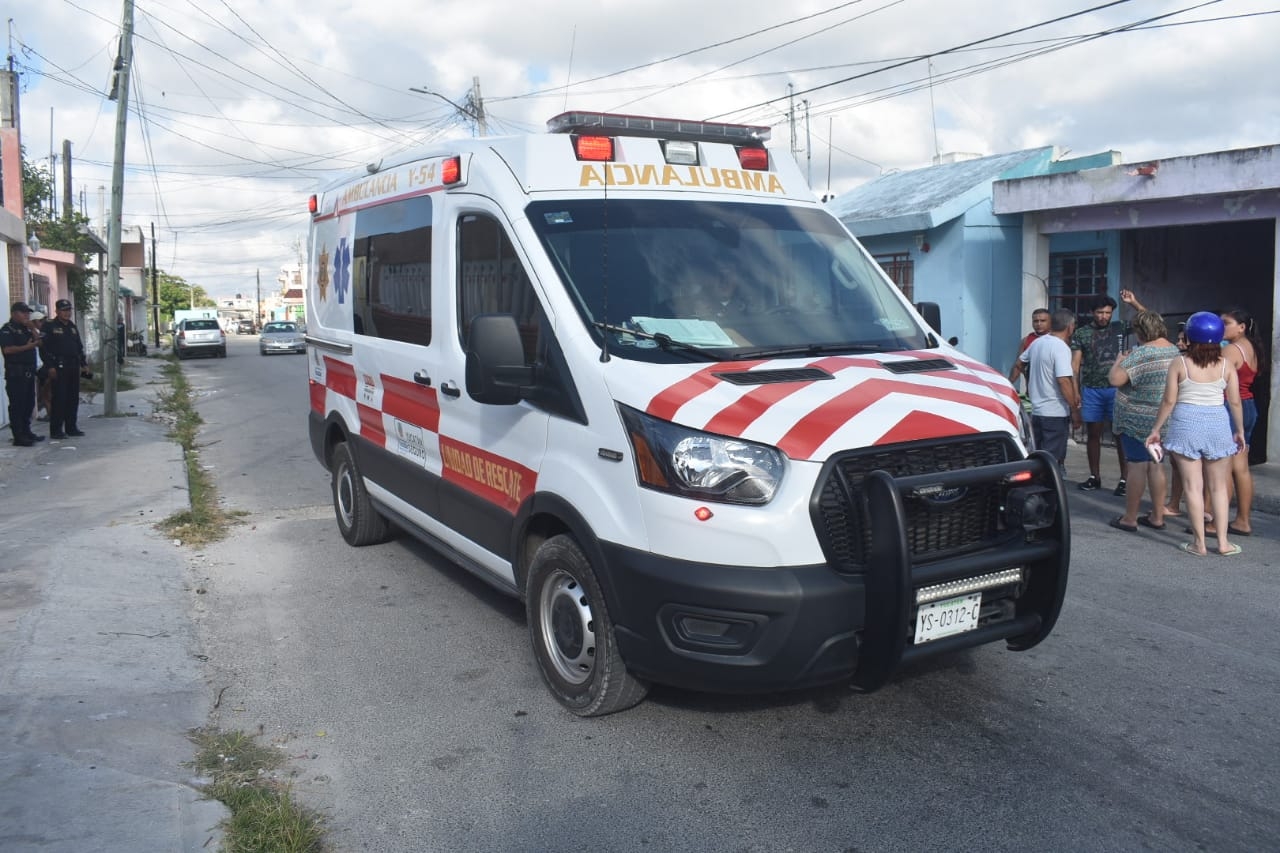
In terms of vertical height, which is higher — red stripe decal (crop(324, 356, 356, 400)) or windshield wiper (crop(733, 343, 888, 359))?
windshield wiper (crop(733, 343, 888, 359))

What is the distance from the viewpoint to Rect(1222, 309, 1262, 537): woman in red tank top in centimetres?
760

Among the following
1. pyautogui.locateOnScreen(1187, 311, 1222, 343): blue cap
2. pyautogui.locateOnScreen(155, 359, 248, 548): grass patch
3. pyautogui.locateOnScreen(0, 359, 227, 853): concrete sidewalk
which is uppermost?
pyautogui.locateOnScreen(1187, 311, 1222, 343): blue cap

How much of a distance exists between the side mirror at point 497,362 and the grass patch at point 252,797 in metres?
1.65

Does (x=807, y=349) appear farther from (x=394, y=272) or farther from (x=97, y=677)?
(x=97, y=677)

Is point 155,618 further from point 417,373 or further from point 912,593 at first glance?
point 912,593

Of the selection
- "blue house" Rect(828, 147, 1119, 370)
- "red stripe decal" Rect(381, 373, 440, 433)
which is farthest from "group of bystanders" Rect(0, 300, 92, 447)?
"blue house" Rect(828, 147, 1119, 370)

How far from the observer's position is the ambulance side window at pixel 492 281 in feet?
14.6

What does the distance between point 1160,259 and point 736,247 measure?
10786mm

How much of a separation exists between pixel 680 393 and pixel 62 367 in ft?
38.3

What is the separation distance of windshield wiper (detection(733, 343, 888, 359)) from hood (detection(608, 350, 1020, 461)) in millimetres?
92

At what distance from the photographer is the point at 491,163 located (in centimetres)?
479

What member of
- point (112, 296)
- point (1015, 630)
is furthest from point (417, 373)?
point (112, 296)

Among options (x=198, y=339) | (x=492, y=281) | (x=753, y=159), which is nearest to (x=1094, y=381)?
(x=753, y=159)

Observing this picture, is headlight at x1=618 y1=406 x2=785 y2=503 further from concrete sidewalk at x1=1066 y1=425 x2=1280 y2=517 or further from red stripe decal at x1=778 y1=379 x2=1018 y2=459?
concrete sidewalk at x1=1066 y1=425 x2=1280 y2=517
